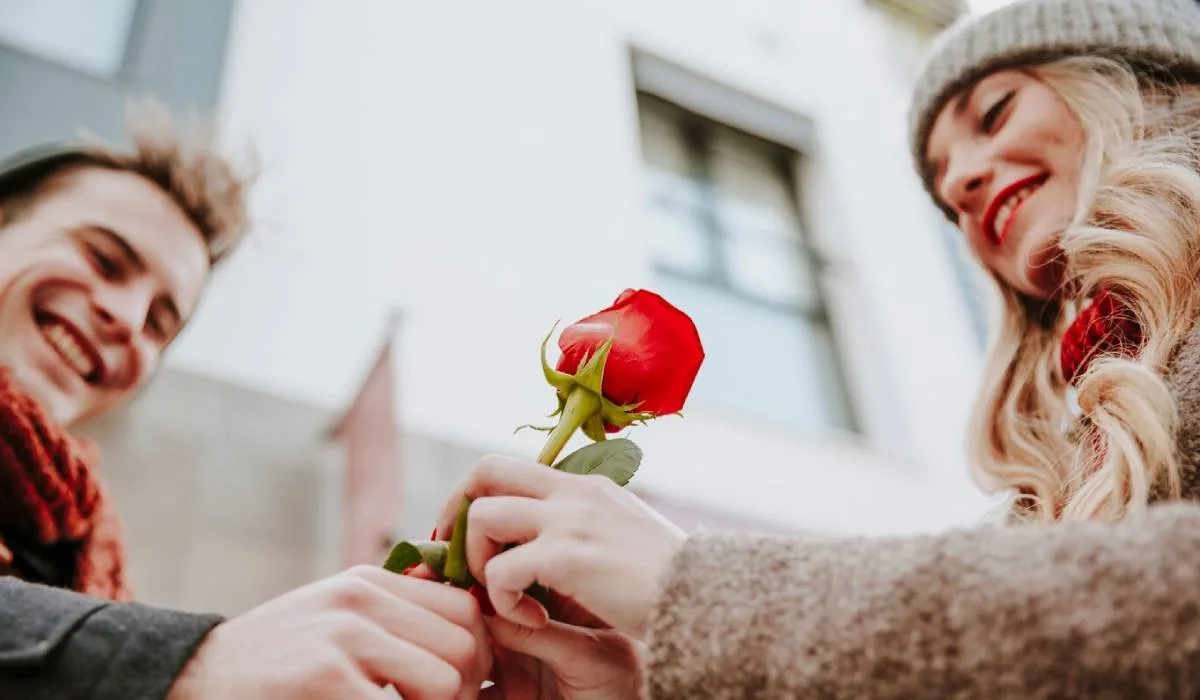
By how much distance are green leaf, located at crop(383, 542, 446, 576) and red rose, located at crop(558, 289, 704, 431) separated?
160mm

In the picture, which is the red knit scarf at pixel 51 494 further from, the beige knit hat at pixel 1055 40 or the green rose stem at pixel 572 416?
the beige knit hat at pixel 1055 40

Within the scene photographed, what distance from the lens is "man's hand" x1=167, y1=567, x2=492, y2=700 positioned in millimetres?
560

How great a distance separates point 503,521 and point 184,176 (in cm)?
97

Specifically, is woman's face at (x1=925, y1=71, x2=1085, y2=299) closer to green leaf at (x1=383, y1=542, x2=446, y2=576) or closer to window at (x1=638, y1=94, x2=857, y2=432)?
green leaf at (x1=383, y1=542, x2=446, y2=576)

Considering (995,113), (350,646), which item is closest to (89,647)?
(350,646)

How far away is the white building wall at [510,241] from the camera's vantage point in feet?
7.91

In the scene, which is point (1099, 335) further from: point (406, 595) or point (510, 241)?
point (510, 241)

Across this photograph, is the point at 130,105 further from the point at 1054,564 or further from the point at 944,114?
the point at 1054,564

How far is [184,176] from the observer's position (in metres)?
1.34

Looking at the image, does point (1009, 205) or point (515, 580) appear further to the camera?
point (1009, 205)

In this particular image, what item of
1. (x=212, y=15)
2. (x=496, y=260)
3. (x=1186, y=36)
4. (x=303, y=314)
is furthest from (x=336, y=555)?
(x=1186, y=36)

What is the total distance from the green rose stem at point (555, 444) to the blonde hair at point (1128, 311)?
38 cm

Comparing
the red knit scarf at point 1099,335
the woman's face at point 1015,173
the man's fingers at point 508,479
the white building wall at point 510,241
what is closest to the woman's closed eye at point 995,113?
the woman's face at point 1015,173

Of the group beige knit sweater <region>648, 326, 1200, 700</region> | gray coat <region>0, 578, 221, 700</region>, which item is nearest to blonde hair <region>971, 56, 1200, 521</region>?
beige knit sweater <region>648, 326, 1200, 700</region>
